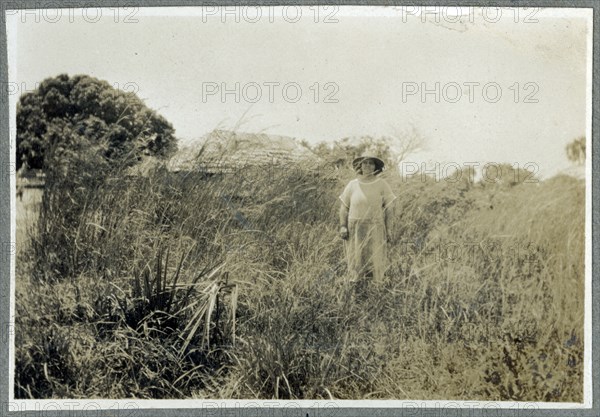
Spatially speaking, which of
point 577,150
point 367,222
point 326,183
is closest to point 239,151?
point 326,183

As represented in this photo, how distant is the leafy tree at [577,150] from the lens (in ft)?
12.2

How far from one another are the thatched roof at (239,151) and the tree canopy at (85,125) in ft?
0.56

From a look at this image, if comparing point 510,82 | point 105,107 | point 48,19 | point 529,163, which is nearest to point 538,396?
point 529,163

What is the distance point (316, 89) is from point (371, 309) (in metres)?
1.52

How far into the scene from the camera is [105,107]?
3.71 metres

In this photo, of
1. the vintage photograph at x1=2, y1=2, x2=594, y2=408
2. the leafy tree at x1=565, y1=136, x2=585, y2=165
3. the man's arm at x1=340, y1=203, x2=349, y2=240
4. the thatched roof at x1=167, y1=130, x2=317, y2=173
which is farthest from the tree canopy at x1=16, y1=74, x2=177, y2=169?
the leafy tree at x1=565, y1=136, x2=585, y2=165

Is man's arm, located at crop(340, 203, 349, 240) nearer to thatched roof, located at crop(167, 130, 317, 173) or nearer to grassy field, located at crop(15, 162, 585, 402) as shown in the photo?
grassy field, located at crop(15, 162, 585, 402)

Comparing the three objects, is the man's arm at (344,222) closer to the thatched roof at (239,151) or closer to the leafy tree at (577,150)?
the thatched roof at (239,151)

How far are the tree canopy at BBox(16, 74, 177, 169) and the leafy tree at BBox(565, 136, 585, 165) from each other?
267 cm

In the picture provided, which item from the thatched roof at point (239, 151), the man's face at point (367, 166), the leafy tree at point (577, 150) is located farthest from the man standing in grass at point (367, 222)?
the leafy tree at point (577, 150)

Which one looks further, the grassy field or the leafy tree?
the leafy tree

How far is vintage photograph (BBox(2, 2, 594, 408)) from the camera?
3641mm

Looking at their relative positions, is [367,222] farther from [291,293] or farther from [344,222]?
[291,293]

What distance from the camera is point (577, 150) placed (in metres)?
3.71
